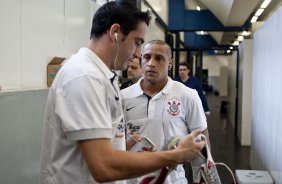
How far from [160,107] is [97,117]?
43.1 inches

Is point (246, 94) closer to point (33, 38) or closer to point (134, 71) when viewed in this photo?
point (134, 71)

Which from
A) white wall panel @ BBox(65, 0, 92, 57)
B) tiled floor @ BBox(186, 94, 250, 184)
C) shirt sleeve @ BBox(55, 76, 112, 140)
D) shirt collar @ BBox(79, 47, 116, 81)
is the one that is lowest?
tiled floor @ BBox(186, 94, 250, 184)

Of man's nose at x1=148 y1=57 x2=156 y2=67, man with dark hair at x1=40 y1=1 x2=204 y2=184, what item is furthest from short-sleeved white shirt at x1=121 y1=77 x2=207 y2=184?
man with dark hair at x1=40 y1=1 x2=204 y2=184

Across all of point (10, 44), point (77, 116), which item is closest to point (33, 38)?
point (10, 44)

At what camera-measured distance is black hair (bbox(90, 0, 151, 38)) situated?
113cm

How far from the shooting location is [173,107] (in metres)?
2.05

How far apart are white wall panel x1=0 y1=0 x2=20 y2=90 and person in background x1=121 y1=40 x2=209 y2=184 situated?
26.6 inches

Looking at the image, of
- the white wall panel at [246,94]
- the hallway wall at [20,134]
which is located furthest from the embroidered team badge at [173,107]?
the white wall panel at [246,94]

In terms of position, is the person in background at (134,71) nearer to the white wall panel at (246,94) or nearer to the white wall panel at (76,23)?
the white wall panel at (76,23)

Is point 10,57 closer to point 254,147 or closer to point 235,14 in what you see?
point 254,147

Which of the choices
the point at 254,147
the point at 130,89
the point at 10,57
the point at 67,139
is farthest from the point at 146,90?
the point at 254,147

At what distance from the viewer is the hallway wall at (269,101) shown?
3.23m

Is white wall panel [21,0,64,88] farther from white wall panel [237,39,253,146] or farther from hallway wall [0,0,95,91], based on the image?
white wall panel [237,39,253,146]

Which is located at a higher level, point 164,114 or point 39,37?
point 39,37
